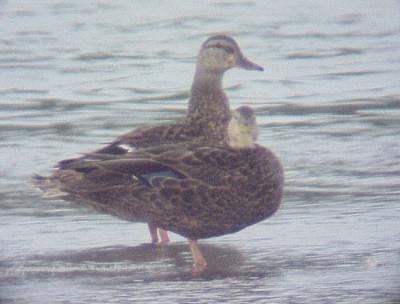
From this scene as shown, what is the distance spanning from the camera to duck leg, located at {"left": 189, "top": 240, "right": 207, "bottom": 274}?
731 centimetres

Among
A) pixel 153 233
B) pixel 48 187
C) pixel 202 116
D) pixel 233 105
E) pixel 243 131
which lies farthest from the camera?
pixel 233 105

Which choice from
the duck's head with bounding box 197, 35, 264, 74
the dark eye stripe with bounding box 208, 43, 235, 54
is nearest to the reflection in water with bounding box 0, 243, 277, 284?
the duck's head with bounding box 197, 35, 264, 74

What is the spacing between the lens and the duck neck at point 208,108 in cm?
911

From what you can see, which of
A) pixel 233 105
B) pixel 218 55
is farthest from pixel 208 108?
pixel 233 105

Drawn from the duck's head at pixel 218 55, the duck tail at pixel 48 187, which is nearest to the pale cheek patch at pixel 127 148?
the duck tail at pixel 48 187

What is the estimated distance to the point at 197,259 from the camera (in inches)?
292

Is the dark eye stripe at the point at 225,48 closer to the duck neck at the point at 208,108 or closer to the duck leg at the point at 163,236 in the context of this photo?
the duck neck at the point at 208,108

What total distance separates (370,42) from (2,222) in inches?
332

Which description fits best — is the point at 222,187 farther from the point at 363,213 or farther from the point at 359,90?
the point at 359,90

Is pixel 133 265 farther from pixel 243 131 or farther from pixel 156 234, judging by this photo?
pixel 243 131

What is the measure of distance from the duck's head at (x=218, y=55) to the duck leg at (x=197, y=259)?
8.18ft

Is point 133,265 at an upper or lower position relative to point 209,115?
lower

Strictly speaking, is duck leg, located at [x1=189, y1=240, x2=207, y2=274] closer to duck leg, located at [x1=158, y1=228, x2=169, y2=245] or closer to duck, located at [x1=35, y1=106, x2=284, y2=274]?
duck, located at [x1=35, y1=106, x2=284, y2=274]

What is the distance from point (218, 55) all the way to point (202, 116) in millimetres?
836
